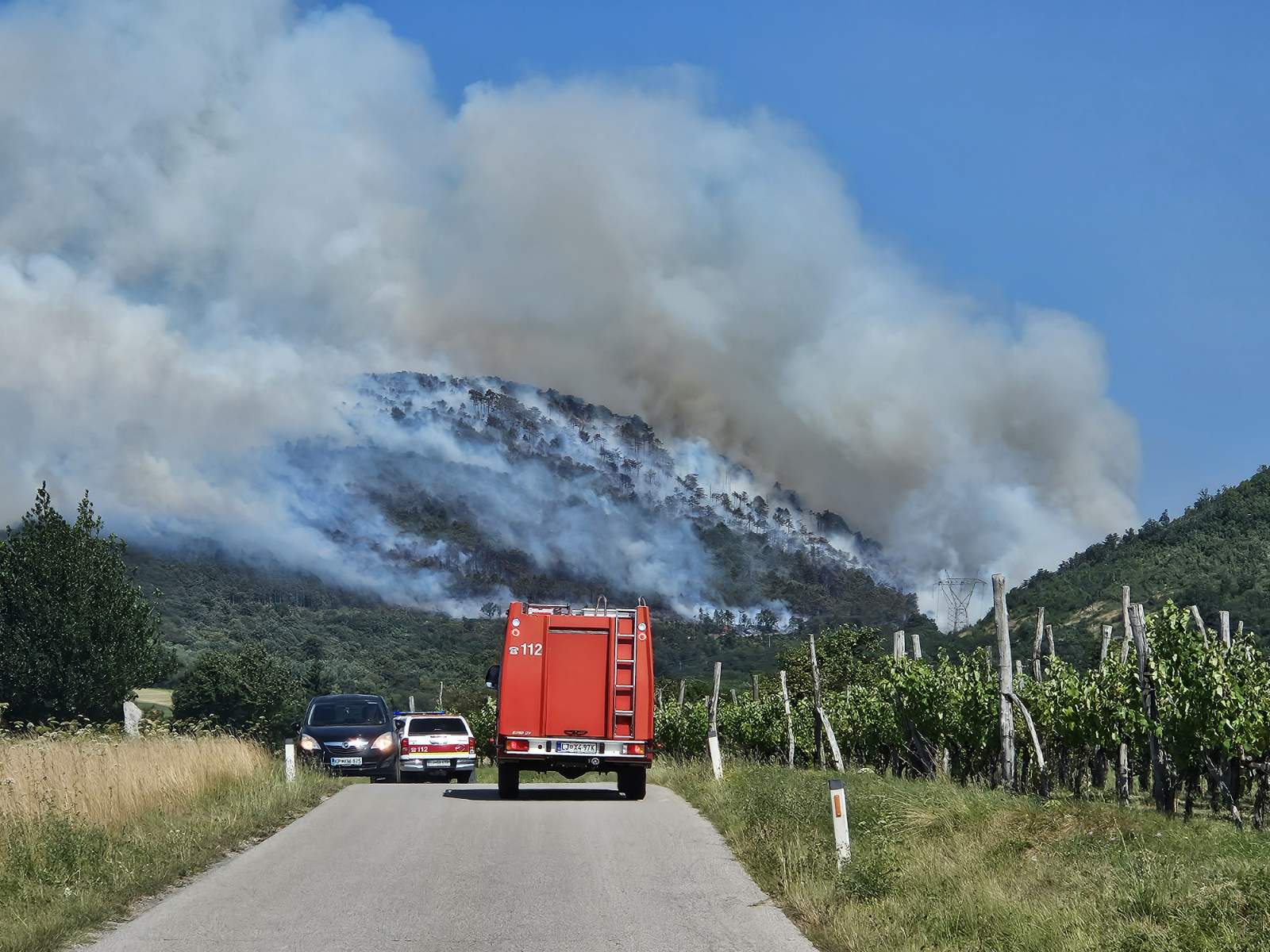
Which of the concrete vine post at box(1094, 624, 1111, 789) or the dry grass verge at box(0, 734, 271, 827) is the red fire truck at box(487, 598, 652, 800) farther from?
the concrete vine post at box(1094, 624, 1111, 789)

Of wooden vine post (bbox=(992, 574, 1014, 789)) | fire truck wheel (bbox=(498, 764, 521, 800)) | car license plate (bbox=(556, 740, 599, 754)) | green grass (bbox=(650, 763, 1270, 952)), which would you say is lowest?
green grass (bbox=(650, 763, 1270, 952))

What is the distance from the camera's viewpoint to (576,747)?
21969 millimetres

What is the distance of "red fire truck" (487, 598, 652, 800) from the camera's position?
22.1m

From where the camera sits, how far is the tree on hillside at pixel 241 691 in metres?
94.1

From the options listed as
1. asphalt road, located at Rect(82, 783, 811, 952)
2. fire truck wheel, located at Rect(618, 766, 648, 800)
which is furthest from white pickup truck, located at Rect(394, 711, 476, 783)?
asphalt road, located at Rect(82, 783, 811, 952)

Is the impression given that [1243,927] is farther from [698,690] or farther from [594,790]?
[698,690]

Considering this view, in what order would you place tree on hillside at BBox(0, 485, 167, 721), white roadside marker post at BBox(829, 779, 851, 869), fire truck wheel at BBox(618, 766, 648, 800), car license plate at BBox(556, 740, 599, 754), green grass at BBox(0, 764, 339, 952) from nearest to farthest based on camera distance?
green grass at BBox(0, 764, 339, 952) < white roadside marker post at BBox(829, 779, 851, 869) < car license plate at BBox(556, 740, 599, 754) < fire truck wheel at BBox(618, 766, 648, 800) < tree on hillside at BBox(0, 485, 167, 721)

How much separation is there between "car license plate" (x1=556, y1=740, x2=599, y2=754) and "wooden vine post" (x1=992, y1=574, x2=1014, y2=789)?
6.38 metres

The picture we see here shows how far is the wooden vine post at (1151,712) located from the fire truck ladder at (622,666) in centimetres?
792

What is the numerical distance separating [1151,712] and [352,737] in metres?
15.1

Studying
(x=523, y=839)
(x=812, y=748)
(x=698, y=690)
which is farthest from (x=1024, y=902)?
(x=698, y=690)

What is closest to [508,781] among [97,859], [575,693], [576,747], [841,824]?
[576,747]

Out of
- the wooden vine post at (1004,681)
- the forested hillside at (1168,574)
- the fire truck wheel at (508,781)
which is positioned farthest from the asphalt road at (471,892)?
the forested hillside at (1168,574)

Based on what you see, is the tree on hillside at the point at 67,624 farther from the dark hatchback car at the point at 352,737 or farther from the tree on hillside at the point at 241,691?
the dark hatchback car at the point at 352,737
